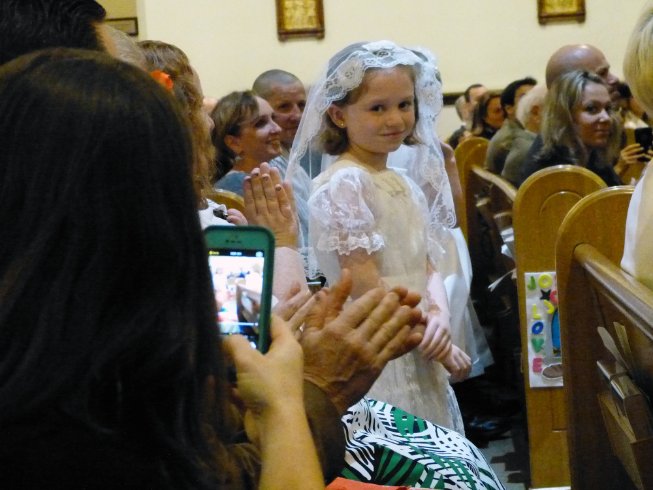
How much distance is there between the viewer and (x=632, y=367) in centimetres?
223

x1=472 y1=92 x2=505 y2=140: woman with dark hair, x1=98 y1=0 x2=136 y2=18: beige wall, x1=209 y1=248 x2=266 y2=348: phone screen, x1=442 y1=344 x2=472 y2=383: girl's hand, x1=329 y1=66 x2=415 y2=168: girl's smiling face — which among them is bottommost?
x1=442 y1=344 x2=472 y2=383: girl's hand

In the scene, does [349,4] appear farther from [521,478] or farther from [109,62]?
[109,62]

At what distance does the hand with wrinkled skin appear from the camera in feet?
4.68

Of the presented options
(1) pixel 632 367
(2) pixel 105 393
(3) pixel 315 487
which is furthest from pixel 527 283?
→ (2) pixel 105 393

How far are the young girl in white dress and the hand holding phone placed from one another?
135cm

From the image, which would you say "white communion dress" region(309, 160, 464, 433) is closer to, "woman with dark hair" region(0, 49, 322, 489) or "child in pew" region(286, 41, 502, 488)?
"child in pew" region(286, 41, 502, 488)

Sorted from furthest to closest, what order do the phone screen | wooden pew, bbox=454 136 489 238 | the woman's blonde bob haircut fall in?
1. wooden pew, bbox=454 136 489 238
2. the woman's blonde bob haircut
3. the phone screen

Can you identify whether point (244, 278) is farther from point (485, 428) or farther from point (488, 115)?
point (488, 115)

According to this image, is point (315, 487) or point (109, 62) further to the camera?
point (315, 487)

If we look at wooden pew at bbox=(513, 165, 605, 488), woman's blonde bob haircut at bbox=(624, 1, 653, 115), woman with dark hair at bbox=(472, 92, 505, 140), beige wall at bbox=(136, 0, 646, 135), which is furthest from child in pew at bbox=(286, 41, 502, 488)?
beige wall at bbox=(136, 0, 646, 135)

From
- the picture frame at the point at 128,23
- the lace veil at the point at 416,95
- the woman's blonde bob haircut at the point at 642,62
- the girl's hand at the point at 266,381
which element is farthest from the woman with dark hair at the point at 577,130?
the picture frame at the point at 128,23

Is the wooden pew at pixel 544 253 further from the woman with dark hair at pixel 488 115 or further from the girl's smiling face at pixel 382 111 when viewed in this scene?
the woman with dark hair at pixel 488 115

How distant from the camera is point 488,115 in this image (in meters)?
8.12

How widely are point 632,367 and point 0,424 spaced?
5.10 feet
